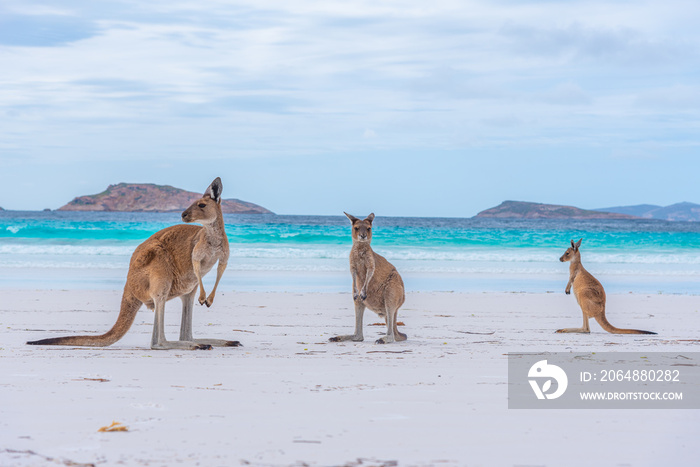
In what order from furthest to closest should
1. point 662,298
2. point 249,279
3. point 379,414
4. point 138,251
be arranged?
point 249,279
point 662,298
point 138,251
point 379,414

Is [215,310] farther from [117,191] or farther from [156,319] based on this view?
[117,191]

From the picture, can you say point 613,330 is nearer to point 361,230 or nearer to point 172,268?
point 361,230

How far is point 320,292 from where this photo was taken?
37.4 feet

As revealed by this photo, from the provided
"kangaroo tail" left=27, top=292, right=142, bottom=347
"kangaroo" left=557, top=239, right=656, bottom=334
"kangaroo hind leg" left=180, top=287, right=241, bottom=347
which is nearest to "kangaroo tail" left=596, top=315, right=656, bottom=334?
"kangaroo" left=557, top=239, right=656, bottom=334

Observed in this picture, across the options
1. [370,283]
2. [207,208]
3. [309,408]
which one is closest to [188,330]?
[207,208]

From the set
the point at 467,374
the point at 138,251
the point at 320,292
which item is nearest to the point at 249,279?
the point at 320,292

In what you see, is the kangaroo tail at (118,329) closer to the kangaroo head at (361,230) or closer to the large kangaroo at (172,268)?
the large kangaroo at (172,268)

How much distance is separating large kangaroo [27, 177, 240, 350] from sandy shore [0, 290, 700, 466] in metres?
0.15

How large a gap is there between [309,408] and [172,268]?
7.29ft

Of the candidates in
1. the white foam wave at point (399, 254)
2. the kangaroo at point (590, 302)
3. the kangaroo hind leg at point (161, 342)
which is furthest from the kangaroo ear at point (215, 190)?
the white foam wave at point (399, 254)

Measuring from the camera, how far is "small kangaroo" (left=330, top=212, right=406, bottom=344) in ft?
19.4

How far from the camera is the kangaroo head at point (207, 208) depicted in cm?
533

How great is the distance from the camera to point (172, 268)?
17.7 feet

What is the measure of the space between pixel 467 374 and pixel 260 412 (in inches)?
60.7
